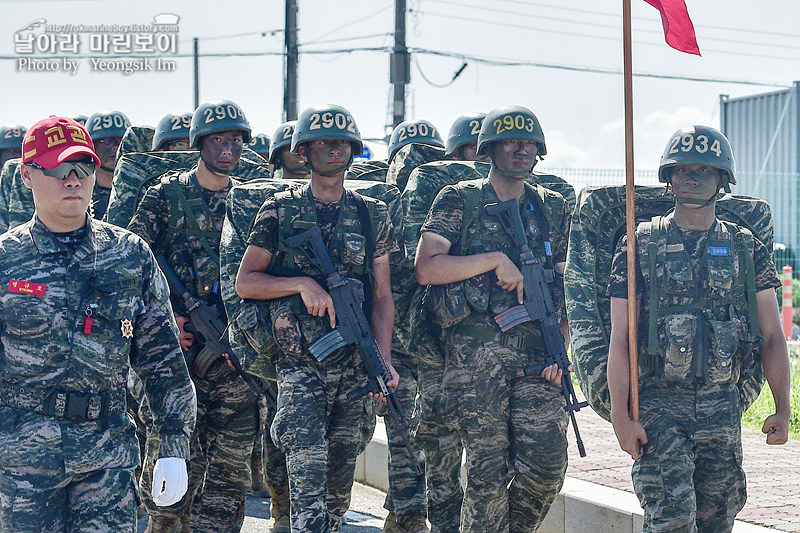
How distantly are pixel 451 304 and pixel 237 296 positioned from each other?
3.49ft

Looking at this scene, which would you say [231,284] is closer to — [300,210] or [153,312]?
[300,210]

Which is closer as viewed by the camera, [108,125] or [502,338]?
[502,338]

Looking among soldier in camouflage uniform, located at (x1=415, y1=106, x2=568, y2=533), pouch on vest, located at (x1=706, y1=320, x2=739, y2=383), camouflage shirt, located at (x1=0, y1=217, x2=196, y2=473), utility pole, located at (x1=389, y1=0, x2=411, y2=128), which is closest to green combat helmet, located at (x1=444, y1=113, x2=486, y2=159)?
soldier in camouflage uniform, located at (x1=415, y1=106, x2=568, y2=533)

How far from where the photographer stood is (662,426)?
4.96m

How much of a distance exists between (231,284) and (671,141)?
7.37 ft

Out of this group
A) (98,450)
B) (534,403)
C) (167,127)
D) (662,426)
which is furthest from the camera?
(167,127)

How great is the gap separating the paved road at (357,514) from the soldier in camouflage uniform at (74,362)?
3.24 metres

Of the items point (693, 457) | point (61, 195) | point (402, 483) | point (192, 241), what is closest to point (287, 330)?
point (192, 241)

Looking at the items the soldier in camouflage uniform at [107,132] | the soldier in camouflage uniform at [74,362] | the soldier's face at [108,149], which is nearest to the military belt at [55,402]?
the soldier in camouflage uniform at [74,362]

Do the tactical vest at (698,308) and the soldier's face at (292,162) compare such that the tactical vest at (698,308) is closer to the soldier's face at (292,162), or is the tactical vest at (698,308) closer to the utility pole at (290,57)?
the soldier's face at (292,162)

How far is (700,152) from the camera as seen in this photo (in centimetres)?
504

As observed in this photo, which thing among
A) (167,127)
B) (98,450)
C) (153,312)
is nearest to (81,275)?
(153,312)

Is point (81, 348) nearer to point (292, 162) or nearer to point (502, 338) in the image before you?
point (502, 338)

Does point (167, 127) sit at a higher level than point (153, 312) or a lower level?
higher
